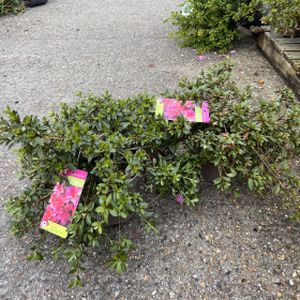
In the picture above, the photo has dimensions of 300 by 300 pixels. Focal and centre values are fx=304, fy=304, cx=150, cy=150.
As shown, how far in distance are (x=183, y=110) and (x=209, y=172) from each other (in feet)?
1.69

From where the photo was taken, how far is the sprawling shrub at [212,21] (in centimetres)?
349

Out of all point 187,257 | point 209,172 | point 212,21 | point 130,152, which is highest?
point 130,152

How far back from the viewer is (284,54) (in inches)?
125

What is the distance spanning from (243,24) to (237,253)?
11.5 feet

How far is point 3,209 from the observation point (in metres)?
1.97

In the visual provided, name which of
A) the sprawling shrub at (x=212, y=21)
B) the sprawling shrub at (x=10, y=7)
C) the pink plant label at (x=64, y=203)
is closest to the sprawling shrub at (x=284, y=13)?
the sprawling shrub at (x=212, y=21)

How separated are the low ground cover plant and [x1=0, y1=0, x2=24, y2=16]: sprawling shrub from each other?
481 centimetres

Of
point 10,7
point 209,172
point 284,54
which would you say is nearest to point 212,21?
point 284,54

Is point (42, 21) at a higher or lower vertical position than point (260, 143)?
lower

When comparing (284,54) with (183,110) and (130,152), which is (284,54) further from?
(130,152)

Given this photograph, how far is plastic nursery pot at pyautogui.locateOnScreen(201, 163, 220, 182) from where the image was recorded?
198 centimetres

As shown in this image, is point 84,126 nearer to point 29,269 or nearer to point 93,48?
point 29,269

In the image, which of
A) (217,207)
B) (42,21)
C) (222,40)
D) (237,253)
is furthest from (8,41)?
(237,253)

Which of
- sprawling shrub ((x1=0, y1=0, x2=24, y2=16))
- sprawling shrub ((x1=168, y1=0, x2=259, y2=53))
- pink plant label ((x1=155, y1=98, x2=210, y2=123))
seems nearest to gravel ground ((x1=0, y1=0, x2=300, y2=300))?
pink plant label ((x1=155, y1=98, x2=210, y2=123))
